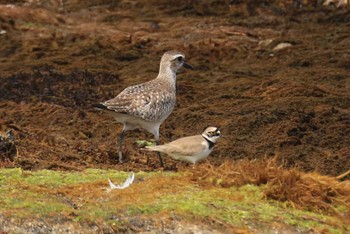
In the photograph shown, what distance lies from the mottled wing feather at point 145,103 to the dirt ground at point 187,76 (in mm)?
701

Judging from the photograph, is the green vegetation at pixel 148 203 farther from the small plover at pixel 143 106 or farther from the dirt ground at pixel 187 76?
the small plover at pixel 143 106

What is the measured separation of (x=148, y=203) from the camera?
29.4 ft

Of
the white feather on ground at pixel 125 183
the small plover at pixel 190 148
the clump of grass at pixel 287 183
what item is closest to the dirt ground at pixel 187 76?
the small plover at pixel 190 148

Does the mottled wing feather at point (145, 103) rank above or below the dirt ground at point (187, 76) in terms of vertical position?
above

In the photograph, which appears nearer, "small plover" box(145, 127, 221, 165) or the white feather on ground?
the white feather on ground

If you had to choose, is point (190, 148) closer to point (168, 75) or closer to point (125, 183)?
point (125, 183)

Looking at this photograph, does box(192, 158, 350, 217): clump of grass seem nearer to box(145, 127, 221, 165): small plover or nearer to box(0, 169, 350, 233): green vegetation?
box(0, 169, 350, 233): green vegetation

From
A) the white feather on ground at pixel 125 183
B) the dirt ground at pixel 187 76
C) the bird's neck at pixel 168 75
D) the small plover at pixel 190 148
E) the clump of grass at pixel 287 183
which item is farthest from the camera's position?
the dirt ground at pixel 187 76

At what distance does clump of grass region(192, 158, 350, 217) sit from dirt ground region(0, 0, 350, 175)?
2.44 metres

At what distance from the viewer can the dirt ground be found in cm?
1507

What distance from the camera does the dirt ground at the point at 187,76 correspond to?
15.1 m

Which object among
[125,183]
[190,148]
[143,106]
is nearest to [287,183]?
[125,183]

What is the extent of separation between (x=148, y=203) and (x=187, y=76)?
40.5ft

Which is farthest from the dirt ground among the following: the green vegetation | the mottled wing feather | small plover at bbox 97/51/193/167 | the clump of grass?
the clump of grass
